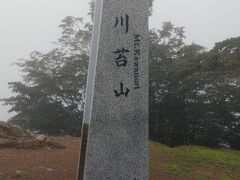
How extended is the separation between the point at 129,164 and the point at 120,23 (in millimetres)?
1676

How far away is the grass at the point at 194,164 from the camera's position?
8977 mm

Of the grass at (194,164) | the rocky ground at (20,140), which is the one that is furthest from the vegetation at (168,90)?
the rocky ground at (20,140)

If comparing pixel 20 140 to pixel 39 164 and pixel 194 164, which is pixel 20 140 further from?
pixel 194 164

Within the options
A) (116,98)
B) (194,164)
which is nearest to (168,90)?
(194,164)

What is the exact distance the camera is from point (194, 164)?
10.2 m

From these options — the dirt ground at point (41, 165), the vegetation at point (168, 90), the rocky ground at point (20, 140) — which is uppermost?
the vegetation at point (168, 90)

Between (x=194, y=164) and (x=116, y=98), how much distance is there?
6.19 metres

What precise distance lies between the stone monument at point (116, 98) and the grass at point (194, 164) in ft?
12.5

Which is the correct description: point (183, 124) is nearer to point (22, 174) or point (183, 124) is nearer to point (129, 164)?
point (22, 174)

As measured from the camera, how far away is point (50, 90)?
2064 centimetres

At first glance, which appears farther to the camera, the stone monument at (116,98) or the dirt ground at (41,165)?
the dirt ground at (41,165)

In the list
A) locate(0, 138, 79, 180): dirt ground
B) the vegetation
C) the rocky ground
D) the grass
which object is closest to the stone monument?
locate(0, 138, 79, 180): dirt ground

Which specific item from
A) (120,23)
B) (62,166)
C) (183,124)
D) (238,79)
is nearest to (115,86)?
(120,23)

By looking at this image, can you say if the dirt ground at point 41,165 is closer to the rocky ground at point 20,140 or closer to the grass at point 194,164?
the rocky ground at point 20,140
